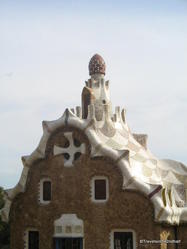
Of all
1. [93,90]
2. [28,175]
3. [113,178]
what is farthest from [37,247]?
[93,90]

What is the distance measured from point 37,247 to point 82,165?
155 inches

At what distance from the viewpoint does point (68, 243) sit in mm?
16500

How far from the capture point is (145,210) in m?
15.4

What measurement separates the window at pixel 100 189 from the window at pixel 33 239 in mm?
3066

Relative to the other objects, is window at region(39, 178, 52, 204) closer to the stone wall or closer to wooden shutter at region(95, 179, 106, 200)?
the stone wall

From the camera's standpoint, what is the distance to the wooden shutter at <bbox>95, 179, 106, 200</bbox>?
53.2 feet

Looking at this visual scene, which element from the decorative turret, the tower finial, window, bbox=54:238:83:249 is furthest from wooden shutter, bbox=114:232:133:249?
the tower finial

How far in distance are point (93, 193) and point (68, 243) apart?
2183 millimetres

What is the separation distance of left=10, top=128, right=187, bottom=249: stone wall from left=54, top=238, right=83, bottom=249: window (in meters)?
0.23

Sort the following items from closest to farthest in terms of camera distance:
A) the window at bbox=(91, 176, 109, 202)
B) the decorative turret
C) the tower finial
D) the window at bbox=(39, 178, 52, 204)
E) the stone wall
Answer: the stone wall → the window at bbox=(91, 176, 109, 202) → the window at bbox=(39, 178, 52, 204) → the decorative turret → the tower finial

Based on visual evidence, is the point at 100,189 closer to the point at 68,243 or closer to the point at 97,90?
the point at 68,243

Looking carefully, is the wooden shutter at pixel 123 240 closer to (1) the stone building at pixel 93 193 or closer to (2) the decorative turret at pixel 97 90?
(1) the stone building at pixel 93 193

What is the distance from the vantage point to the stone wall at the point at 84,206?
1552 cm

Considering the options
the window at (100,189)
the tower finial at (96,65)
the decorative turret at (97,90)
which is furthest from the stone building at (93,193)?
the tower finial at (96,65)
